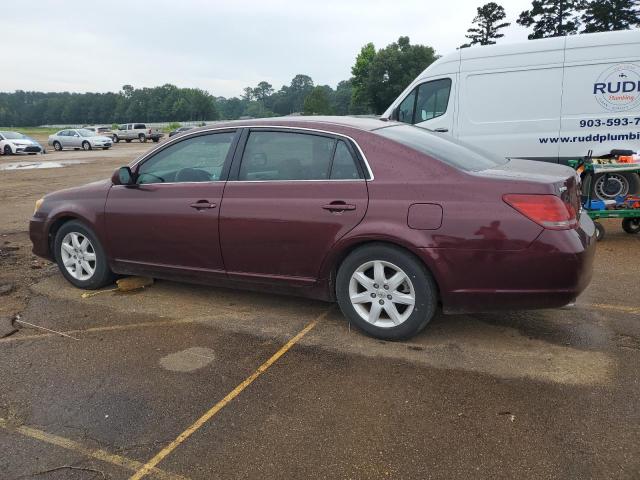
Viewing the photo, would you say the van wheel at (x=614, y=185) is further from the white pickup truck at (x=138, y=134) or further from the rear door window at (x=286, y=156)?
the white pickup truck at (x=138, y=134)

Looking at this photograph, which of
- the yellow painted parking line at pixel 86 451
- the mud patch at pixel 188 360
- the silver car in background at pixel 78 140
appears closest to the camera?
the yellow painted parking line at pixel 86 451

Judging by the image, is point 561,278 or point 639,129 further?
point 639,129

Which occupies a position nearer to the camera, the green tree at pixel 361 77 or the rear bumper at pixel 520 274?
the rear bumper at pixel 520 274

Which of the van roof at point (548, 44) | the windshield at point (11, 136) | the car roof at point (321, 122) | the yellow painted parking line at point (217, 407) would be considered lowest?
the yellow painted parking line at point (217, 407)

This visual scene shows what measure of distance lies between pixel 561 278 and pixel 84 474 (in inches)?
111

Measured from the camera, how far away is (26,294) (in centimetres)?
504

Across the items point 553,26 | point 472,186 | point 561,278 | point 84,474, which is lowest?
point 84,474

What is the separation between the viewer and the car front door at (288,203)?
3711 millimetres


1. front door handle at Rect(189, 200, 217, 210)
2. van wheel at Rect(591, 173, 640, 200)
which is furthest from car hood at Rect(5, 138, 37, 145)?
van wheel at Rect(591, 173, 640, 200)

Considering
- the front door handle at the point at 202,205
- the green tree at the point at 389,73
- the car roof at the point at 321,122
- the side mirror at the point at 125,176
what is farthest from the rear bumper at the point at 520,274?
the green tree at the point at 389,73

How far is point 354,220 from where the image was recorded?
3.63 m

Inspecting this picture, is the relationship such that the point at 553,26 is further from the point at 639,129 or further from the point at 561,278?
the point at 561,278

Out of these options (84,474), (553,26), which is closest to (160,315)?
(84,474)

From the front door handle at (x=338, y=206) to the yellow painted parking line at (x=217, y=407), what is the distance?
0.96 m
